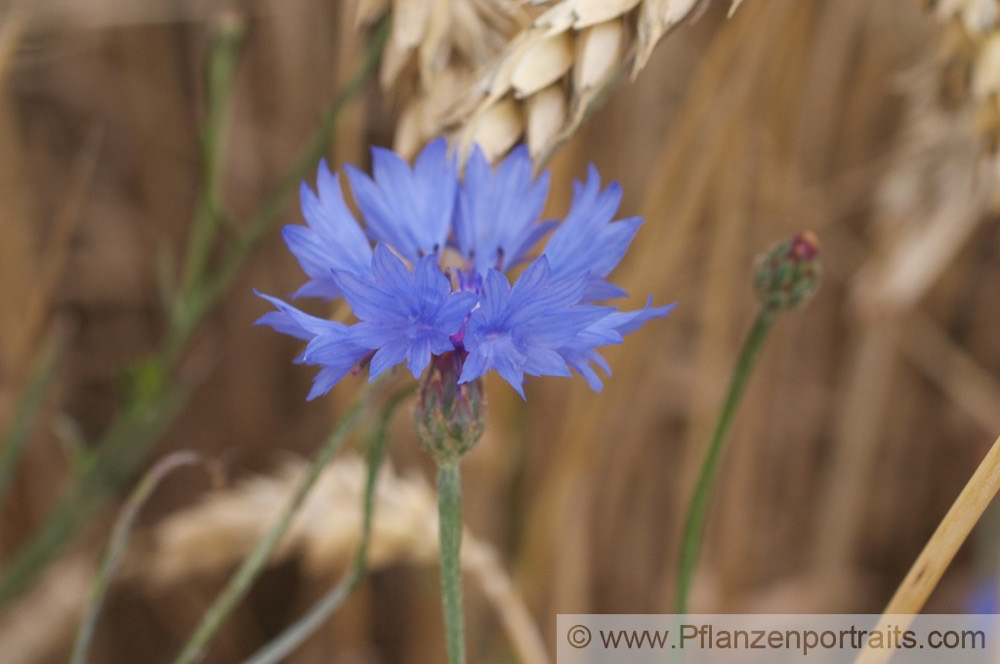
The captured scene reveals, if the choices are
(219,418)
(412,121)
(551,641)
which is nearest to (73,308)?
(219,418)

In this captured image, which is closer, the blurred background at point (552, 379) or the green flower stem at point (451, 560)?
the green flower stem at point (451, 560)

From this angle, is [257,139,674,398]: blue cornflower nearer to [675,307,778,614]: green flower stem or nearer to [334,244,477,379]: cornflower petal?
[334,244,477,379]: cornflower petal

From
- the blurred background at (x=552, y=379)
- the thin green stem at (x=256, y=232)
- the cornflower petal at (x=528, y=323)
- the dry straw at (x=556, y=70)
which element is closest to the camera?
the cornflower petal at (x=528, y=323)

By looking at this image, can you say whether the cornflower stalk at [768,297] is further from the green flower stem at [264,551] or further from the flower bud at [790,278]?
the green flower stem at [264,551]

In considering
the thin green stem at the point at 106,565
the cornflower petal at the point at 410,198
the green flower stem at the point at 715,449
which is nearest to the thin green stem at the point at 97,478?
the thin green stem at the point at 106,565

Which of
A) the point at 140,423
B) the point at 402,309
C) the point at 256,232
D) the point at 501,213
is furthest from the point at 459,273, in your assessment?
the point at 140,423

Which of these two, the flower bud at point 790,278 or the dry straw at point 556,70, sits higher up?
the dry straw at point 556,70

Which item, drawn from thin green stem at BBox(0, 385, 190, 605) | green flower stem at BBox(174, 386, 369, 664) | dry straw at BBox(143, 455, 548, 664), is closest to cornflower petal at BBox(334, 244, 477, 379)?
green flower stem at BBox(174, 386, 369, 664)
